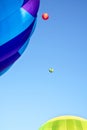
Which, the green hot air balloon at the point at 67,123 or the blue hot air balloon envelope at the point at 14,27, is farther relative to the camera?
the green hot air balloon at the point at 67,123

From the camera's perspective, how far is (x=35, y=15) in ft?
36.4

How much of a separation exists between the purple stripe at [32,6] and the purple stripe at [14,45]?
356 mm

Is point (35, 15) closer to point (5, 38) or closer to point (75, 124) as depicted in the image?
point (5, 38)

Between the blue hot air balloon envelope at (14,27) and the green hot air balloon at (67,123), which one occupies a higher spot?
the blue hot air balloon envelope at (14,27)

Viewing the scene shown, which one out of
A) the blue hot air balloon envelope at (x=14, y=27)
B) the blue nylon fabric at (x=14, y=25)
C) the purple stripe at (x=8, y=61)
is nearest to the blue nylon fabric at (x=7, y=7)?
the blue hot air balloon envelope at (x=14, y=27)

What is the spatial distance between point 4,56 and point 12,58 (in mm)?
482

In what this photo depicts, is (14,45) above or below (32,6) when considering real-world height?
below

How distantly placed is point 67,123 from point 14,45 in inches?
113

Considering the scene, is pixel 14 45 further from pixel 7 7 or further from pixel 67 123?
pixel 67 123

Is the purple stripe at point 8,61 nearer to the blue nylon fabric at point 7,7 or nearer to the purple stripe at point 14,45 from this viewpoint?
the purple stripe at point 14,45

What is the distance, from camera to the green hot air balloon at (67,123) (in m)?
11.8

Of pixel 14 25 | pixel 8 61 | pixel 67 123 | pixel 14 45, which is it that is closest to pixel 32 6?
pixel 14 25

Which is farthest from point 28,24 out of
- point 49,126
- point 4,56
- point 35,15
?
point 49,126

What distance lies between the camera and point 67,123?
11.9 metres
